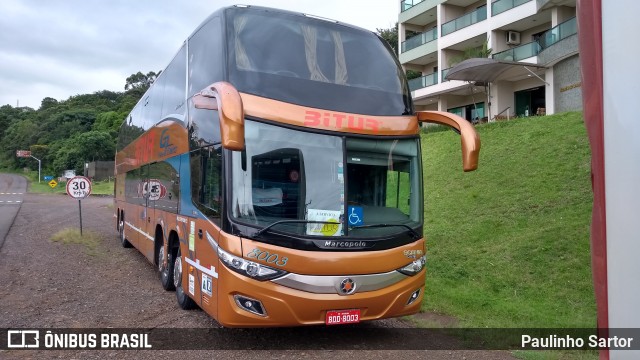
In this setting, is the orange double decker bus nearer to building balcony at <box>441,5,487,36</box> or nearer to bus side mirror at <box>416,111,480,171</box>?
bus side mirror at <box>416,111,480,171</box>

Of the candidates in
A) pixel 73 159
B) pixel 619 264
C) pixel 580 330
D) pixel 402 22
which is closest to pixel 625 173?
pixel 619 264

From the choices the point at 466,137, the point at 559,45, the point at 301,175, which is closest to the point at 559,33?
the point at 559,45

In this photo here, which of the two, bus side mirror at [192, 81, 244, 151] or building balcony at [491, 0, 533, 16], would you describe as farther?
building balcony at [491, 0, 533, 16]

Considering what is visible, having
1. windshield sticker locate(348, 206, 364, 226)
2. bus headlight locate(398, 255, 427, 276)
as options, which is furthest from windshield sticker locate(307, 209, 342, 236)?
bus headlight locate(398, 255, 427, 276)

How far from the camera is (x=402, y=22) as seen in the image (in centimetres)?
3750

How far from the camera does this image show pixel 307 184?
19.0 feet

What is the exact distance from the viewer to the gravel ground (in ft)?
19.3

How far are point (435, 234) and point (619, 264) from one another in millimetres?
9602

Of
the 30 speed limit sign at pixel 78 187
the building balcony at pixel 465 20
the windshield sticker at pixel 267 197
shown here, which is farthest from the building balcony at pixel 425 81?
the windshield sticker at pixel 267 197

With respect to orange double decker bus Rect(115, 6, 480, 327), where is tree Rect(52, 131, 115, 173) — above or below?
above

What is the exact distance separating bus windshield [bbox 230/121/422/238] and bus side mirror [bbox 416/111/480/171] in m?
1.04

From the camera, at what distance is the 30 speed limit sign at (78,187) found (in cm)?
1582

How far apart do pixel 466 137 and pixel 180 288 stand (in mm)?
4820

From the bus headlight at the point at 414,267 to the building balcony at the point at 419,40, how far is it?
30359 millimetres
